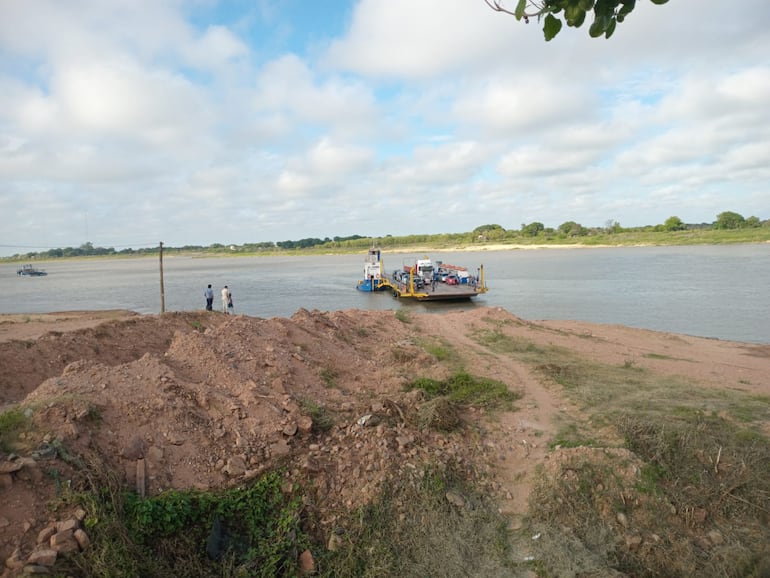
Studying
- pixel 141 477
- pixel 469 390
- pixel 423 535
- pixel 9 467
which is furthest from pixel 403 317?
pixel 9 467

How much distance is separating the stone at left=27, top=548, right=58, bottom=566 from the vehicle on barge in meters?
32.4

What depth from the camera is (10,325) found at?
2039cm

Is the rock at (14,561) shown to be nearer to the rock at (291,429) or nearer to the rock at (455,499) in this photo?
the rock at (291,429)

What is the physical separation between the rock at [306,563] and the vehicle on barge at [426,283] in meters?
31.0

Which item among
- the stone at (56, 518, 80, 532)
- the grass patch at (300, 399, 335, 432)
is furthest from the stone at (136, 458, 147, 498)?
the grass patch at (300, 399, 335, 432)

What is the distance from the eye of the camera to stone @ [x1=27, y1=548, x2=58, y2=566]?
3994mm

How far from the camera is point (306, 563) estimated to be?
16.8 feet

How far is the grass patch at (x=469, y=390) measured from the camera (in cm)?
884

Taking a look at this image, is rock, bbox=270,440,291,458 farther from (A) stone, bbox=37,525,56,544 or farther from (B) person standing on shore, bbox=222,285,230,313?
(B) person standing on shore, bbox=222,285,230,313

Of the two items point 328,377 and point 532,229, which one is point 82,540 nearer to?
point 328,377

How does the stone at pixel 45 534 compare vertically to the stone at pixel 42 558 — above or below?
above

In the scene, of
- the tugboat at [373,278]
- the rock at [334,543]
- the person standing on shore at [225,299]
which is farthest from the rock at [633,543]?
the tugboat at [373,278]

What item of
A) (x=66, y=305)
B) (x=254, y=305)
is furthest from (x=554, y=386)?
(x=66, y=305)

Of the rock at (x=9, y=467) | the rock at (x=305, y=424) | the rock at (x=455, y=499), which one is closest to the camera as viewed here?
the rock at (x=9, y=467)
